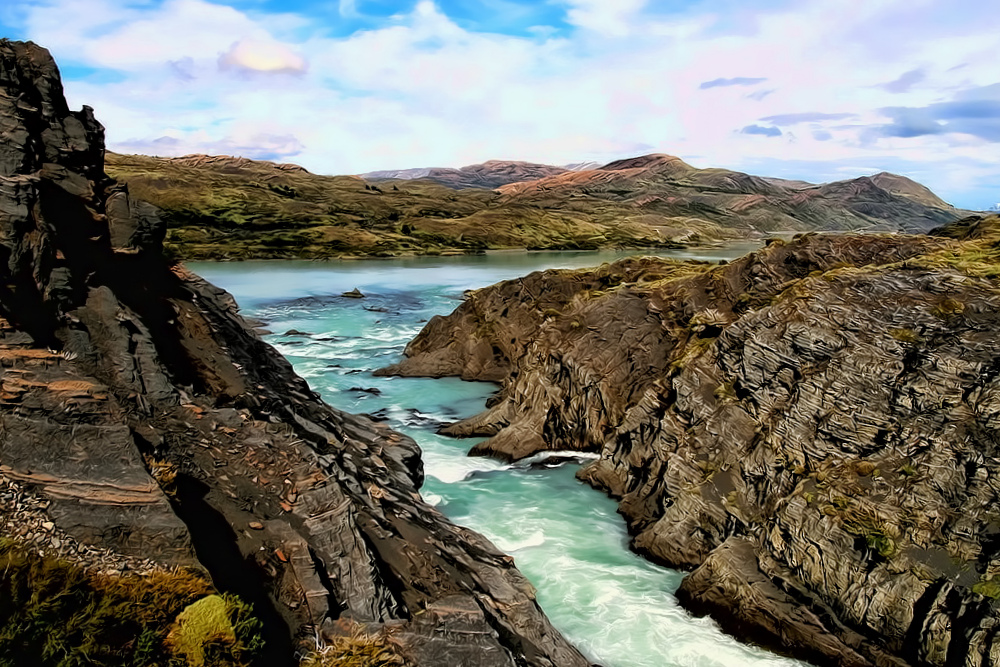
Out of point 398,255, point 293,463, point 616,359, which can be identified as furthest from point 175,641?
point 398,255

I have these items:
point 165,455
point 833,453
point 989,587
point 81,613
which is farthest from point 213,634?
point 833,453

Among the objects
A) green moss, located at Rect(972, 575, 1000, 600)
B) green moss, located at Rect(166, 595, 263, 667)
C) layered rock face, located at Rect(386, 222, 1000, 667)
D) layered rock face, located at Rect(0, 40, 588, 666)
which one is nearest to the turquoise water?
layered rock face, located at Rect(386, 222, 1000, 667)

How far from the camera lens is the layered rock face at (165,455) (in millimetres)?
11195

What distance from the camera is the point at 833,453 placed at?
1977 centimetres

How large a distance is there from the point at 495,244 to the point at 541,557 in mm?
168559

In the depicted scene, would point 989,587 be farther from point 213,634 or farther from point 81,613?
point 81,613

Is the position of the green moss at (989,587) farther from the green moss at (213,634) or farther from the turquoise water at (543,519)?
the green moss at (213,634)

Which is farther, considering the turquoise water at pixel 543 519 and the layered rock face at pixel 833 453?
the turquoise water at pixel 543 519

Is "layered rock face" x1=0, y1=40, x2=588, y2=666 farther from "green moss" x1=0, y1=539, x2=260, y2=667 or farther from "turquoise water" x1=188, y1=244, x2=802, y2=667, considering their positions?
"turquoise water" x1=188, y1=244, x2=802, y2=667

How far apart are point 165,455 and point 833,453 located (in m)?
17.9

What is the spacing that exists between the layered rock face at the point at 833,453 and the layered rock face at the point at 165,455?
786 centimetres

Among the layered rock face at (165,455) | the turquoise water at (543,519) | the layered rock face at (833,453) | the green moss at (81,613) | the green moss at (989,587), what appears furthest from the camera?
the turquoise water at (543,519)

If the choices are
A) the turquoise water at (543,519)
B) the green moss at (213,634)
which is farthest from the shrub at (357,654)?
the turquoise water at (543,519)

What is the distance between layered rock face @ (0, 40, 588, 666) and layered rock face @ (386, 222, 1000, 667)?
786 cm
